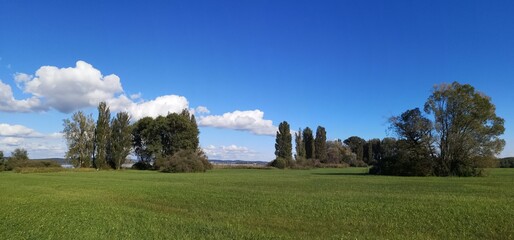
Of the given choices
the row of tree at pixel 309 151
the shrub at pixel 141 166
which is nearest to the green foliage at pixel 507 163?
the row of tree at pixel 309 151

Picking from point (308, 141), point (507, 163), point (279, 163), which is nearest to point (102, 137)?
point (279, 163)

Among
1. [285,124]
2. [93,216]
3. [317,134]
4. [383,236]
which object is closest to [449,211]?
[383,236]

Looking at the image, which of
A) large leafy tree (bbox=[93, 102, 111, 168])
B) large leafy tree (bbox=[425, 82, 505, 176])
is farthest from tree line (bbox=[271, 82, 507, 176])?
large leafy tree (bbox=[93, 102, 111, 168])

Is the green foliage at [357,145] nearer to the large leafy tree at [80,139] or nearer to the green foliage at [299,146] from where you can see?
the green foliage at [299,146]

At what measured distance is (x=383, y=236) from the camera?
38.9 feet

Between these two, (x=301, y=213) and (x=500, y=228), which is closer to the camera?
(x=500, y=228)

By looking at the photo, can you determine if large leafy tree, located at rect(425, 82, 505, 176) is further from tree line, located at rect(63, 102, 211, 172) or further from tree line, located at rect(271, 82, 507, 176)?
tree line, located at rect(63, 102, 211, 172)

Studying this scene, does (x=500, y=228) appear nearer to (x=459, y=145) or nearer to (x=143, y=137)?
(x=459, y=145)

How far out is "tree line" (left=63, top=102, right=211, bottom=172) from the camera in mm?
82000

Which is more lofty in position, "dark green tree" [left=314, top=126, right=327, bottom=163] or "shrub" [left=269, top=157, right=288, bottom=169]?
"dark green tree" [left=314, top=126, right=327, bottom=163]

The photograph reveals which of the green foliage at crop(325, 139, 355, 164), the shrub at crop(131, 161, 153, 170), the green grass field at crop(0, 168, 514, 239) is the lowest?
the green grass field at crop(0, 168, 514, 239)

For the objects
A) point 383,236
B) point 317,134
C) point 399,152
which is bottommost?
point 383,236

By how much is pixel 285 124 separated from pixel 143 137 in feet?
151

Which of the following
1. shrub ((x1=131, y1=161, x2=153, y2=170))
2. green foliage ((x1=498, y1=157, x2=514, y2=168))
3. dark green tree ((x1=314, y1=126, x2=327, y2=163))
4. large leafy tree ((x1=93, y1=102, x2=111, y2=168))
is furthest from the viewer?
dark green tree ((x1=314, y1=126, x2=327, y2=163))
